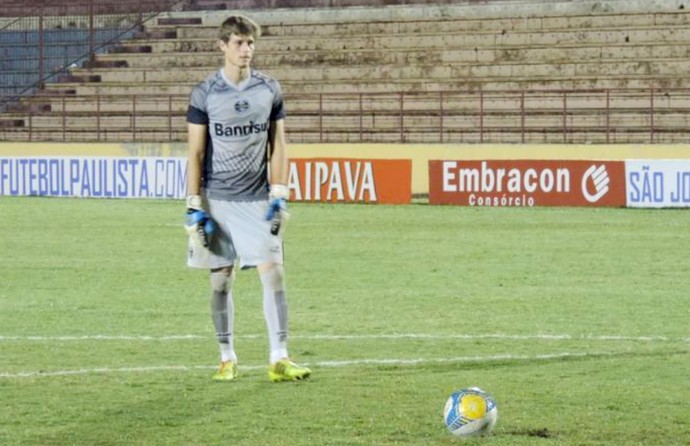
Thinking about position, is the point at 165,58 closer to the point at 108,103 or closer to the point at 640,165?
the point at 108,103

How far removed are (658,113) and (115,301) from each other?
77.5 ft

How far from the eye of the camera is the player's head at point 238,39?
30.4 ft

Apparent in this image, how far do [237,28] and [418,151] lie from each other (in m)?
26.3

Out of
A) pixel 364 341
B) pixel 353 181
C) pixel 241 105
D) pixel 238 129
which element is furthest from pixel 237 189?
pixel 353 181

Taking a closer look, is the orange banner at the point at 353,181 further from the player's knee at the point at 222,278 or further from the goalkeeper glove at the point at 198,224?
the goalkeeper glove at the point at 198,224

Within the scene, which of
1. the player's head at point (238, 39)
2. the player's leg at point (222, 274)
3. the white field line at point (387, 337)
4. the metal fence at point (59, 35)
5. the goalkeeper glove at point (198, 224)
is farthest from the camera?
the metal fence at point (59, 35)

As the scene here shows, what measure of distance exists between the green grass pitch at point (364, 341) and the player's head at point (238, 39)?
193 centimetres

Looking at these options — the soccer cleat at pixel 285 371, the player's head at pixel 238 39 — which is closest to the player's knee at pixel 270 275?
the soccer cleat at pixel 285 371

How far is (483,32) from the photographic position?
40562 millimetres

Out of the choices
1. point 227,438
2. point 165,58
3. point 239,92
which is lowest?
point 227,438

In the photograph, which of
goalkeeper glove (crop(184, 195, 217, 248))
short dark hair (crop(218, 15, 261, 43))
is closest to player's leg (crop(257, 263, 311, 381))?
goalkeeper glove (crop(184, 195, 217, 248))

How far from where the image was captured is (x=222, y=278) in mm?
9750

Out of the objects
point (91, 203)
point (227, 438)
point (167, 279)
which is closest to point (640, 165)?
point (91, 203)

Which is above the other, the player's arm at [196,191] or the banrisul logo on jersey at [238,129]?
the banrisul logo on jersey at [238,129]
